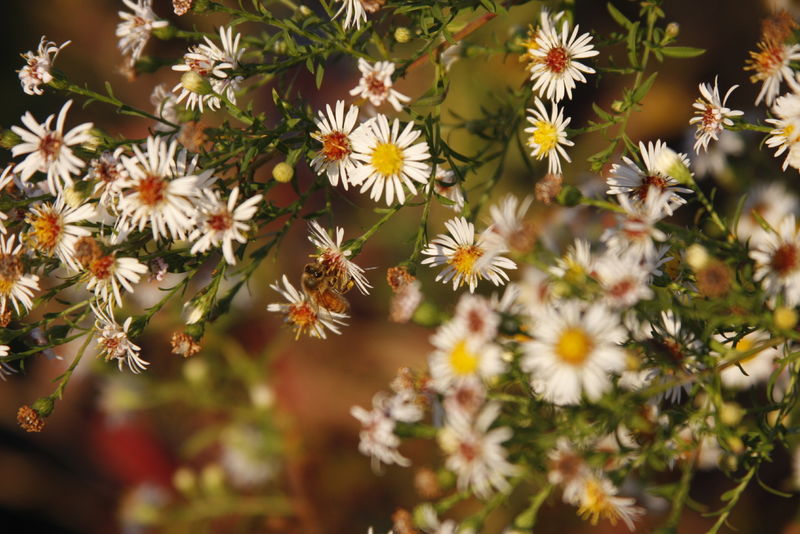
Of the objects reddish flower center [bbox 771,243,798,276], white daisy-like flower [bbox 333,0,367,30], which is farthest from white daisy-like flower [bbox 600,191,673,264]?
white daisy-like flower [bbox 333,0,367,30]

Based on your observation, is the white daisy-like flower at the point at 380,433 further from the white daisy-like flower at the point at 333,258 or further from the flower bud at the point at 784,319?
the flower bud at the point at 784,319

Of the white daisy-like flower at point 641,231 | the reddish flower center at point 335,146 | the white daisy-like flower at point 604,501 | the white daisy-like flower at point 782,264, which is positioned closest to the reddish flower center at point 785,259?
the white daisy-like flower at point 782,264

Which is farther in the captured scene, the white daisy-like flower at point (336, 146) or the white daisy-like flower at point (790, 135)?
the white daisy-like flower at point (336, 146)

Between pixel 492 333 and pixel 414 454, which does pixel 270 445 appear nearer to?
pixel 414 454

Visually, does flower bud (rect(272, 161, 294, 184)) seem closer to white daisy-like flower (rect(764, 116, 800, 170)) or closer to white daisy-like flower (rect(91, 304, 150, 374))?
white daisy-like flower (rect(91, 304, 150, 374))

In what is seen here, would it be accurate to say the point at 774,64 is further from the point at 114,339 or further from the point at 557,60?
the point at 114,339

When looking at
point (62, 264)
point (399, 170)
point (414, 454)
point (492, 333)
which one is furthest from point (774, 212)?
point (62, 264)
